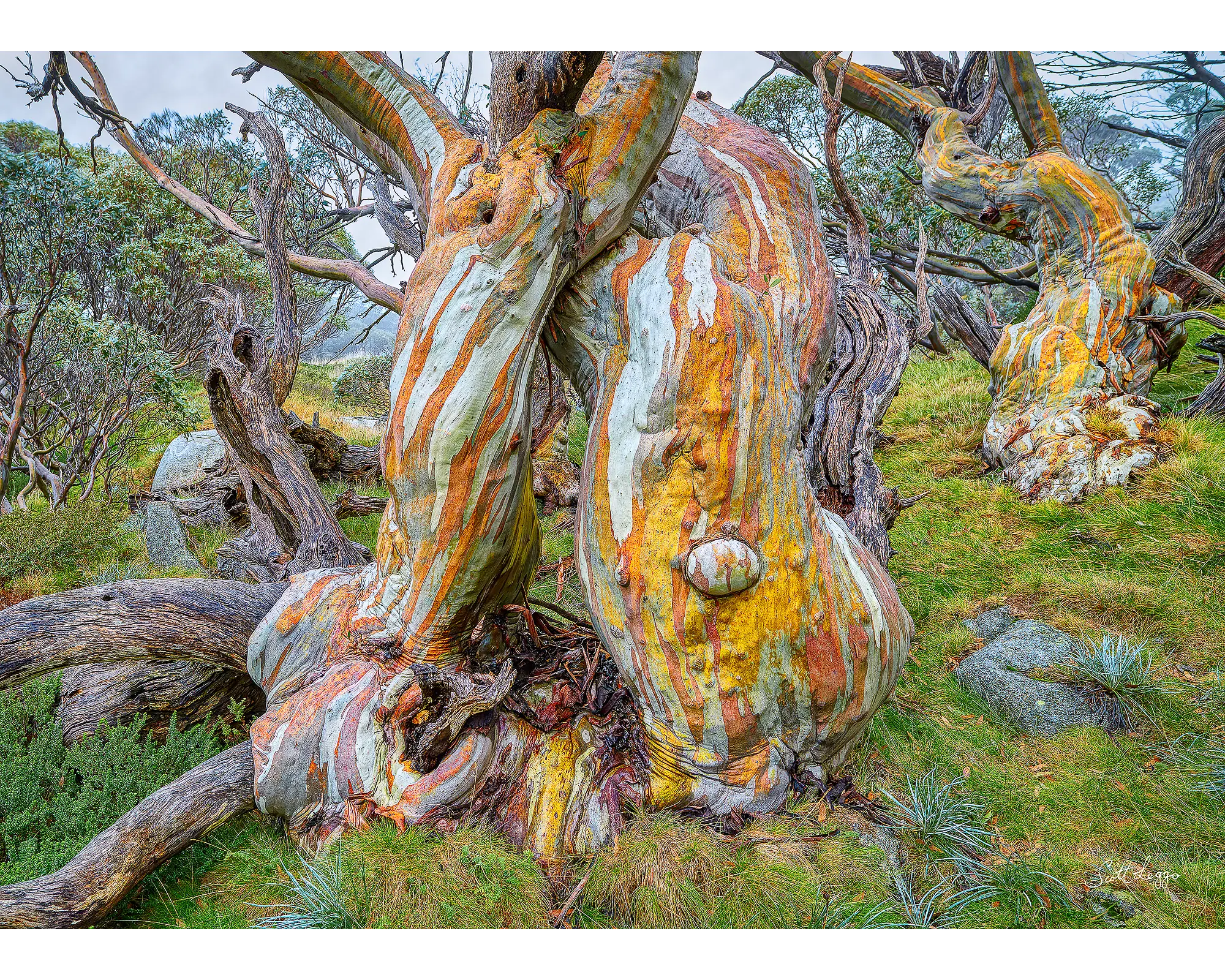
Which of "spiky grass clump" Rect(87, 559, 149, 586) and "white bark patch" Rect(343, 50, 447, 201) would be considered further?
"spiky grass clump" Rect(87, 559, 149, 586)

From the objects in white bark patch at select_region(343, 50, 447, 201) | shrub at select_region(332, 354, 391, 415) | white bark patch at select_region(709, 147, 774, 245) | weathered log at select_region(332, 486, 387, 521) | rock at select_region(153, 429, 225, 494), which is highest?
white bark patch at select_region(343, 50, 447, 201)

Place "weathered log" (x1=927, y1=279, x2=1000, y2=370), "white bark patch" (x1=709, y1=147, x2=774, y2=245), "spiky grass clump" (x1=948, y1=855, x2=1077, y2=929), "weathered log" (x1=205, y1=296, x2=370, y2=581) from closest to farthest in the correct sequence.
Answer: "spiky grass clump" (x1=948, y1=855, x2=1077, y2=929) → "white bark patch" (x1=709, y1=147, x2=774, y2=245) → "weathered log" (x1=205, y1=296, x2=370, y2=581) → "weathered log" (x1=927, y1=279, x2=1000, y2=370)

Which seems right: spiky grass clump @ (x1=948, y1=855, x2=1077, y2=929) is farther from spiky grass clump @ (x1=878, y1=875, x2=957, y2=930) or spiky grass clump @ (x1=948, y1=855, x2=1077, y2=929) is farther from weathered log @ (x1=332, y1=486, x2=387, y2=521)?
weathered log @ (x1=332, y1=486, x2=387, y2=521)

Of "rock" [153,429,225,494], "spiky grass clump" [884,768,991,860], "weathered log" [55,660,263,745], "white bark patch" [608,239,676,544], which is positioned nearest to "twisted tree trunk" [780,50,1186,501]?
"spiky grass clump" [884,768,991,860]

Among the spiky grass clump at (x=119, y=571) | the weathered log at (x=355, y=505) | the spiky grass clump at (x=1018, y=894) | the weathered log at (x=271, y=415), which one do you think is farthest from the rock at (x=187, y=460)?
the spiky grass clump at (x=1018, y=894)

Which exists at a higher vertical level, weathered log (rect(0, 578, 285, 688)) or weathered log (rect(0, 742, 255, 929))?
weathered log (rect(0, 578, 285, 688))

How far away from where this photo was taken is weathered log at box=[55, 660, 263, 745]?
2.54 m

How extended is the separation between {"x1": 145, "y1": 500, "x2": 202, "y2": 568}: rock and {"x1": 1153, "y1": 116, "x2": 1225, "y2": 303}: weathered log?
790cm

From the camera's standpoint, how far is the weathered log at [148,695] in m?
2.54

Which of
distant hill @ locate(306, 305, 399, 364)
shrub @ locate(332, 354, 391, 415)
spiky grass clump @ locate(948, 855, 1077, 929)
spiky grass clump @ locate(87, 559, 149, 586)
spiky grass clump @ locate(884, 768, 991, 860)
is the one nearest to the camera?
spiky grass clump @ locate(948, 855, 1077, 929)

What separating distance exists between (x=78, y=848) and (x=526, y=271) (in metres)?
2.14

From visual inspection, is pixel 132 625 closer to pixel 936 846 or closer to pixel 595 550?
pixel 595 550

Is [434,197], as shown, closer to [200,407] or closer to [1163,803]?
[1163,803]

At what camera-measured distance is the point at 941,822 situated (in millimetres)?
2043
